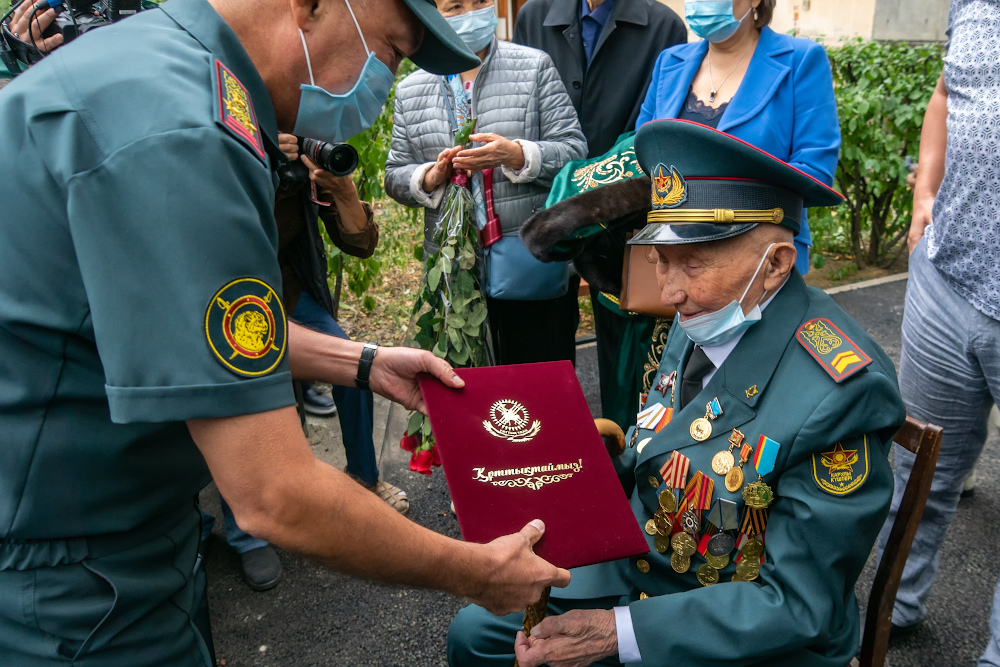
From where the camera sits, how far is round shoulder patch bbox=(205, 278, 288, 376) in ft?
3.18

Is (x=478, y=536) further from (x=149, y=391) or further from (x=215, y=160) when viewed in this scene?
(x=215, y=160)

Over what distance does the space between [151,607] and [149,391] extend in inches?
21.2

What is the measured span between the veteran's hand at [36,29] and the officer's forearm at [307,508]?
2.60m

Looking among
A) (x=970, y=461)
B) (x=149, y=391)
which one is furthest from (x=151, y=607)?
(x=970, y=461)

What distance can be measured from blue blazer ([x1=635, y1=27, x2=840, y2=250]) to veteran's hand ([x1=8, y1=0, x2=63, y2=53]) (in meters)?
2.70

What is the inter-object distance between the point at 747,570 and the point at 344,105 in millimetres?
1347

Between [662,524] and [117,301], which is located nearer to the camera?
[117,301]

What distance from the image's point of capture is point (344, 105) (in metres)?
1.44

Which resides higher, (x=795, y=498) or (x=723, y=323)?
(x=723, y=323)

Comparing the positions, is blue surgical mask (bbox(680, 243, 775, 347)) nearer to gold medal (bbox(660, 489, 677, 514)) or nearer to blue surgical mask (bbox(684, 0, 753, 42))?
gold medal (bbox(660, 489, 677, 514))

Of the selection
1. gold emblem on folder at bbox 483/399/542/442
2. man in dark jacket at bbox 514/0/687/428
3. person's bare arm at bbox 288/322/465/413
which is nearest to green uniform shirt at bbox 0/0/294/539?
gold emblem on folder at bbox 483/399/542/442

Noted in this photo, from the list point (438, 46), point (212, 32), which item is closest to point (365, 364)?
point (438, 46)

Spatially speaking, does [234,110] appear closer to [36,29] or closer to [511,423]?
[511,423]

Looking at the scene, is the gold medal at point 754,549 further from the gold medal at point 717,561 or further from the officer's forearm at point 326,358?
the officer's forearm at point 326,358
